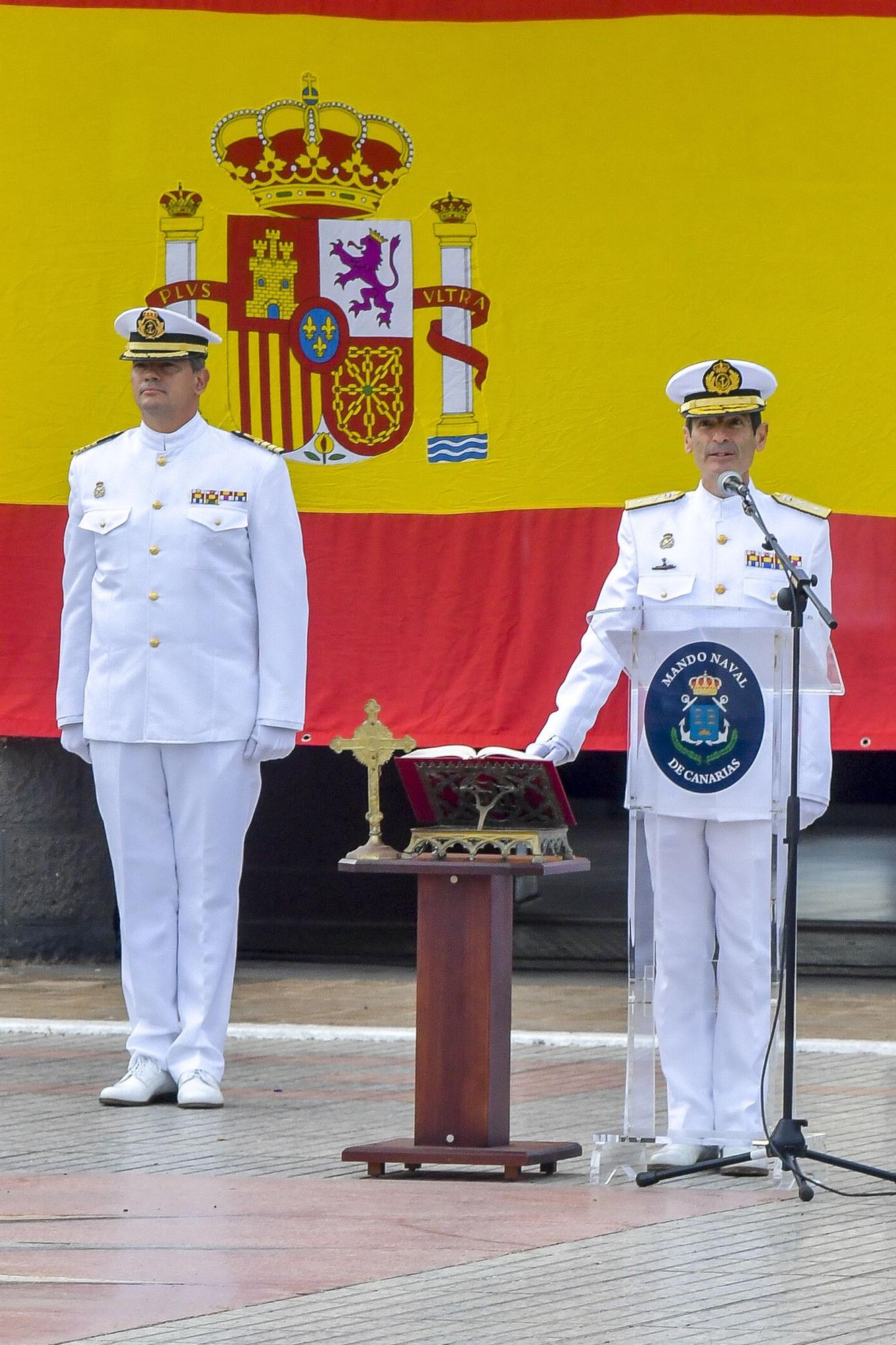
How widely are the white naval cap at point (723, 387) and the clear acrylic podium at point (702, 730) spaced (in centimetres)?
48

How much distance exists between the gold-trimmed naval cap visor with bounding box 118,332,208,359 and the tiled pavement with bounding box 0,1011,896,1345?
78.6 inches

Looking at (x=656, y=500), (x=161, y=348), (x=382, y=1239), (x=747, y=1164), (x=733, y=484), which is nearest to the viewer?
(x=382, y=1239)

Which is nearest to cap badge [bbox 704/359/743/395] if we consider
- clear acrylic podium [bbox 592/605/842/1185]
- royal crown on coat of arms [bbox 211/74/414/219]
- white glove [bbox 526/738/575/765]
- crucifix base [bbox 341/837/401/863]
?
clear acrylic podium [bbox 592/605/842/1185]

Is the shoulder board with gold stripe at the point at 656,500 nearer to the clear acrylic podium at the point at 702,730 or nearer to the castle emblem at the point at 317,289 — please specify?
the clear acrylic podium at the point at 702,730

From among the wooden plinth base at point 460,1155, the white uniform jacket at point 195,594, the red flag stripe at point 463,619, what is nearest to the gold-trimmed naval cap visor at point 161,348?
the white uniform jacket at point 195,594

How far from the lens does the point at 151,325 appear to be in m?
6.39

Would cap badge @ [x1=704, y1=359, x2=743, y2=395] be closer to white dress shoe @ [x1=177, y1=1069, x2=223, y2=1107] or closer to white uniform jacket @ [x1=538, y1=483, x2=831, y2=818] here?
white uniform jacket @ [x1=538, y1=483, x2=831, y2=818]

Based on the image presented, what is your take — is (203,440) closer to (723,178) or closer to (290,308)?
(290,308)

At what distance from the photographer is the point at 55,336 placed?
27.6ft

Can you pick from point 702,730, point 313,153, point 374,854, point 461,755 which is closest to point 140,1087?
point 374,854

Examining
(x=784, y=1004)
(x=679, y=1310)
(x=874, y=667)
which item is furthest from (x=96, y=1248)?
(x=874, y=667)

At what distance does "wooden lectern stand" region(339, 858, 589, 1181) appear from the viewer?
213 inches

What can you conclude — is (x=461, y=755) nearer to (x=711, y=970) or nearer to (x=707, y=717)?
(x=707, y=717)

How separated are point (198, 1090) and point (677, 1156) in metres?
1.46
